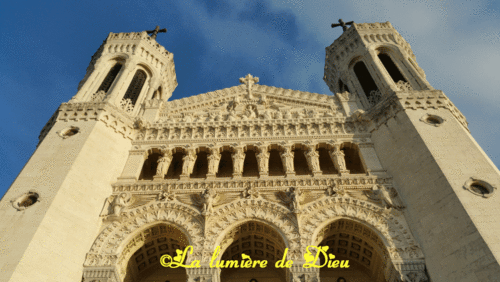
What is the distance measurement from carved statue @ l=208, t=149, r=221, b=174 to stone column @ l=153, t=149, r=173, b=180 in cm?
211

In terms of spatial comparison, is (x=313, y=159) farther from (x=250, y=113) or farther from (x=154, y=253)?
(x=154, y=253)

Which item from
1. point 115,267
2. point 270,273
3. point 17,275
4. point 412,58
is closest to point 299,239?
point 270,273

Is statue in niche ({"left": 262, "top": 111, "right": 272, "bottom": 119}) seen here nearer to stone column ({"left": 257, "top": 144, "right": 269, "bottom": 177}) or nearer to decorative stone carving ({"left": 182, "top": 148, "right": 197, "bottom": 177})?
stone column ({"left": 257, "top": 144, "right": 269, "bottom": 177})

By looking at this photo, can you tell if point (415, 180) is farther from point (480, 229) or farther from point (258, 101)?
point (258, 101)

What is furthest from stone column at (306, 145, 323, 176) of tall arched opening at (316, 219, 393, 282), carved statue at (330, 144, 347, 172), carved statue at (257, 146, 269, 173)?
tall arched opening at (316, 219, 393, 282)

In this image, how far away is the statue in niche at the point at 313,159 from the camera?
17.1 m

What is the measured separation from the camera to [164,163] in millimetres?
17906

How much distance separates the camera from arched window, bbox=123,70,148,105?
2288 cm

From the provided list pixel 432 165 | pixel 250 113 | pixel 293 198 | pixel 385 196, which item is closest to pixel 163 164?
pixel 250 113

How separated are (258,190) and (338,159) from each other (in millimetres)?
4417

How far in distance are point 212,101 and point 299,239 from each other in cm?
1210

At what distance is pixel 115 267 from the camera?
43.1 ft

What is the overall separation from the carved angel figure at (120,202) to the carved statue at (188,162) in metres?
2.83

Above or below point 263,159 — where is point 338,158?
below
